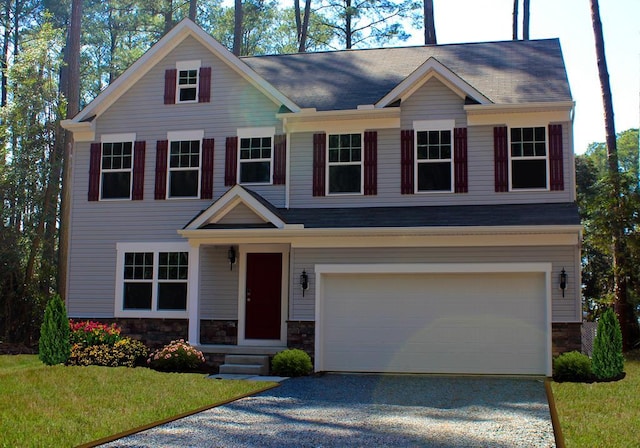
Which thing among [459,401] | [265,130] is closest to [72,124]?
[265,130]

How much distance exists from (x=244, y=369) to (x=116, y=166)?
6494 mm

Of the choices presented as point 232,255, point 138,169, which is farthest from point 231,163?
point 138,169

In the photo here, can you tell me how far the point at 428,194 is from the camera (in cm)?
1590

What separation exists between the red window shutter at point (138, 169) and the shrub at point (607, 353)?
1069 cm

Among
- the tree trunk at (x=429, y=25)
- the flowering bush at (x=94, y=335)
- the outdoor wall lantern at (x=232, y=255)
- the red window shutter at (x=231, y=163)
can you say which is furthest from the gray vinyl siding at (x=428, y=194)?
the tree trunk at (x=429, y=25)

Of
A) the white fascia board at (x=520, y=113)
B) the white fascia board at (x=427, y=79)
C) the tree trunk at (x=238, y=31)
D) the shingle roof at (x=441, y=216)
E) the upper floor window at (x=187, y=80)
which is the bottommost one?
the shingle roof at (x=441, y=216)

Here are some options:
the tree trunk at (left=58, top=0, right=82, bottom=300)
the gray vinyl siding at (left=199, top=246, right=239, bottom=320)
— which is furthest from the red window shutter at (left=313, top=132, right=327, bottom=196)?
the tree trunk at (left=58, top=0, right=82, bottom=300)

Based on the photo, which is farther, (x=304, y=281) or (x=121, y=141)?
(x=121, y=141)

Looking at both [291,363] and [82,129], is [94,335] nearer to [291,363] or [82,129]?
[291,363]

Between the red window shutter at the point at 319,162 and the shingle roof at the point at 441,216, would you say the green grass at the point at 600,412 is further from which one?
the red window shutter at the point at 319,162

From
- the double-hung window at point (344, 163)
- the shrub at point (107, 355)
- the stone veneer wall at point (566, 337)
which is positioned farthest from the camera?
the double-hung window at point (344, 163)

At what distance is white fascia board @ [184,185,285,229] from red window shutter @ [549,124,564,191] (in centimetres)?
614

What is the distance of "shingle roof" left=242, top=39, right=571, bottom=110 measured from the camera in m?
16.7

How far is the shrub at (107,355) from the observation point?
50.7 ft
